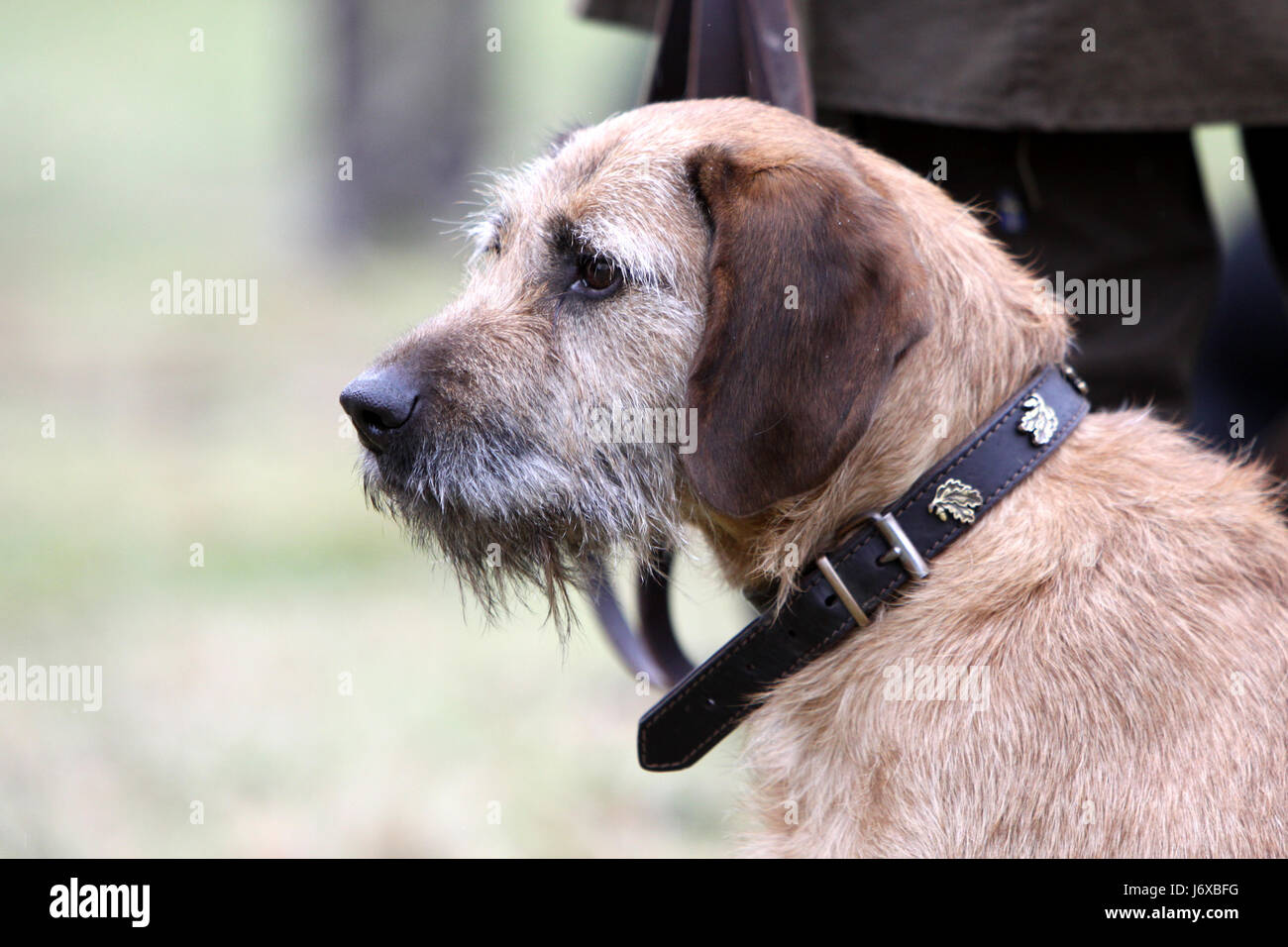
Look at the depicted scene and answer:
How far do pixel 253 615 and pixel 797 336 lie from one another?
4.14 metres

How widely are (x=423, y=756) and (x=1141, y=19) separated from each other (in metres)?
3.49

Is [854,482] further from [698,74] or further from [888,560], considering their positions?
[698,74]

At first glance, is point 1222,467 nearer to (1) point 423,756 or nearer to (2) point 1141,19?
(2) point 1141,19

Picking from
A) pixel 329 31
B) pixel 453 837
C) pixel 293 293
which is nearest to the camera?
pixel 453 837

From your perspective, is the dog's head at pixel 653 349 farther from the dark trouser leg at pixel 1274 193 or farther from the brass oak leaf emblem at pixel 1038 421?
the dark trouser leg at pixel 1274 193

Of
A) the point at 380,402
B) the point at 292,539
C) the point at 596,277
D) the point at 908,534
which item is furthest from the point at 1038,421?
the point at 292,539

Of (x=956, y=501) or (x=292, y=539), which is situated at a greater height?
(x=956, y=501)

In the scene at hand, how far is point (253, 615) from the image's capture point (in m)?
5.69

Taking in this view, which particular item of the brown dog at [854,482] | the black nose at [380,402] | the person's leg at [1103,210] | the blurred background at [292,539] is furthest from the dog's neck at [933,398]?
the person's leg at [1103,210]

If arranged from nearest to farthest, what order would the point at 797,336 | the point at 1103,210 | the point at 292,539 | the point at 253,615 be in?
the point at 797,336 → the point at 1103,210 → the point at 253,615 → the point at 292,539

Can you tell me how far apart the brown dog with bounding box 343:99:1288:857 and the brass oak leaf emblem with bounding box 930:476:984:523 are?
0.20 feet

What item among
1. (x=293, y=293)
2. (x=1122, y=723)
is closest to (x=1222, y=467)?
(x=1122, y=723)

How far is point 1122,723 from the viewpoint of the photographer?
84.5 inches

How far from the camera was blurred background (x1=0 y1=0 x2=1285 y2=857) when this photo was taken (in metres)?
4.21
